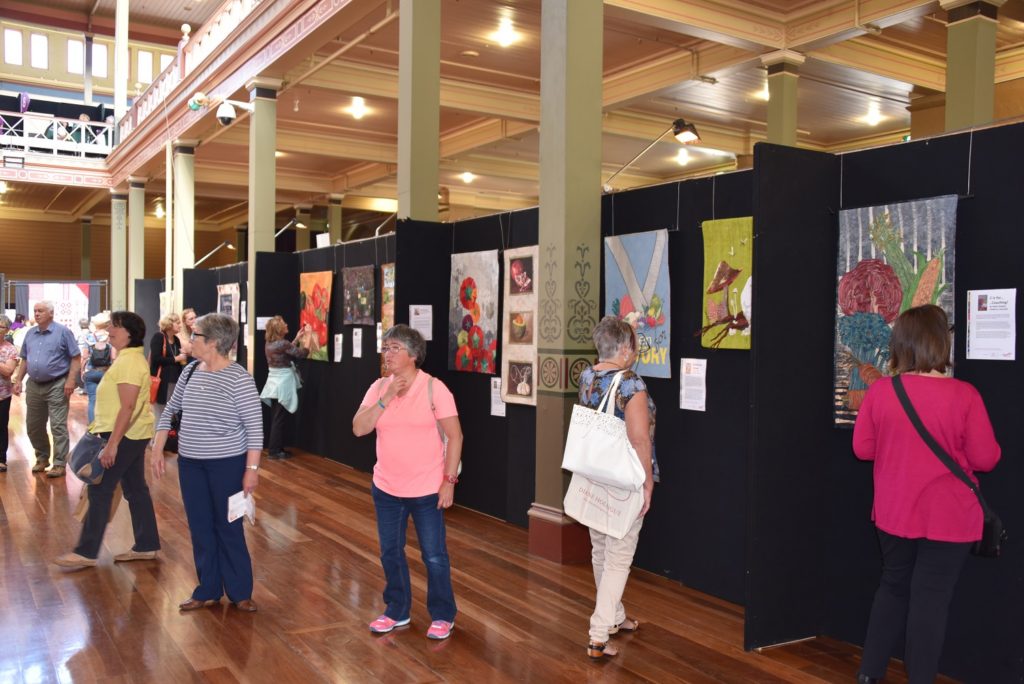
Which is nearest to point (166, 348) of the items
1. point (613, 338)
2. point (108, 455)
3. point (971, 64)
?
point (108, 455)

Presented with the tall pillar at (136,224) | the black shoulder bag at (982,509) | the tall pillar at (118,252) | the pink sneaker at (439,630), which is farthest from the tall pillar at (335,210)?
the black shoulder bag at (982,509)

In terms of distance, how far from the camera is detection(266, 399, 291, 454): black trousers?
10.7 meters

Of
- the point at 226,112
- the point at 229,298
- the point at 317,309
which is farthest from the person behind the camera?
the point at 229,298

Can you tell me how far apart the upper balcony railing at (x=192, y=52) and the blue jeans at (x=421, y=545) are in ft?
30.5

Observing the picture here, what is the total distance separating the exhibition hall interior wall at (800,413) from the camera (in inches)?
156

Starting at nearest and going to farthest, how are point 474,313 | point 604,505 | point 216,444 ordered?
point 604,505, point 216,444, point 474,313

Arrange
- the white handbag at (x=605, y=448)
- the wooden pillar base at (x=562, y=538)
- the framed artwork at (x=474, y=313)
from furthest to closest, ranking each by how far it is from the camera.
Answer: the framed artwork at (x=474, y=313) < the wooden pillar base at (x=562, y=538) < the white handbag at (x=605, y=448)

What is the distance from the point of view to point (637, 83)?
1310cm

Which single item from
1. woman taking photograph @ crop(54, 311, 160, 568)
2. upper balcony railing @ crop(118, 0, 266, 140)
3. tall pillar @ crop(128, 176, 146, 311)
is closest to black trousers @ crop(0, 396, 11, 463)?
woman taking photograph @ crop(54, 311, 160, 568)

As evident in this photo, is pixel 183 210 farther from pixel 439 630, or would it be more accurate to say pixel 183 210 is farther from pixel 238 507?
pixel 439 630

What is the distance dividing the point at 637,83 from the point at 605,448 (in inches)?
393

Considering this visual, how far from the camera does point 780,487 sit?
14.7 feet

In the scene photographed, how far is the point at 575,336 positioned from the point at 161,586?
3.05 m

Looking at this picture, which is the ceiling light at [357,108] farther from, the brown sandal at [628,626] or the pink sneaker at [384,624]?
the brown sandal at [628,626]
